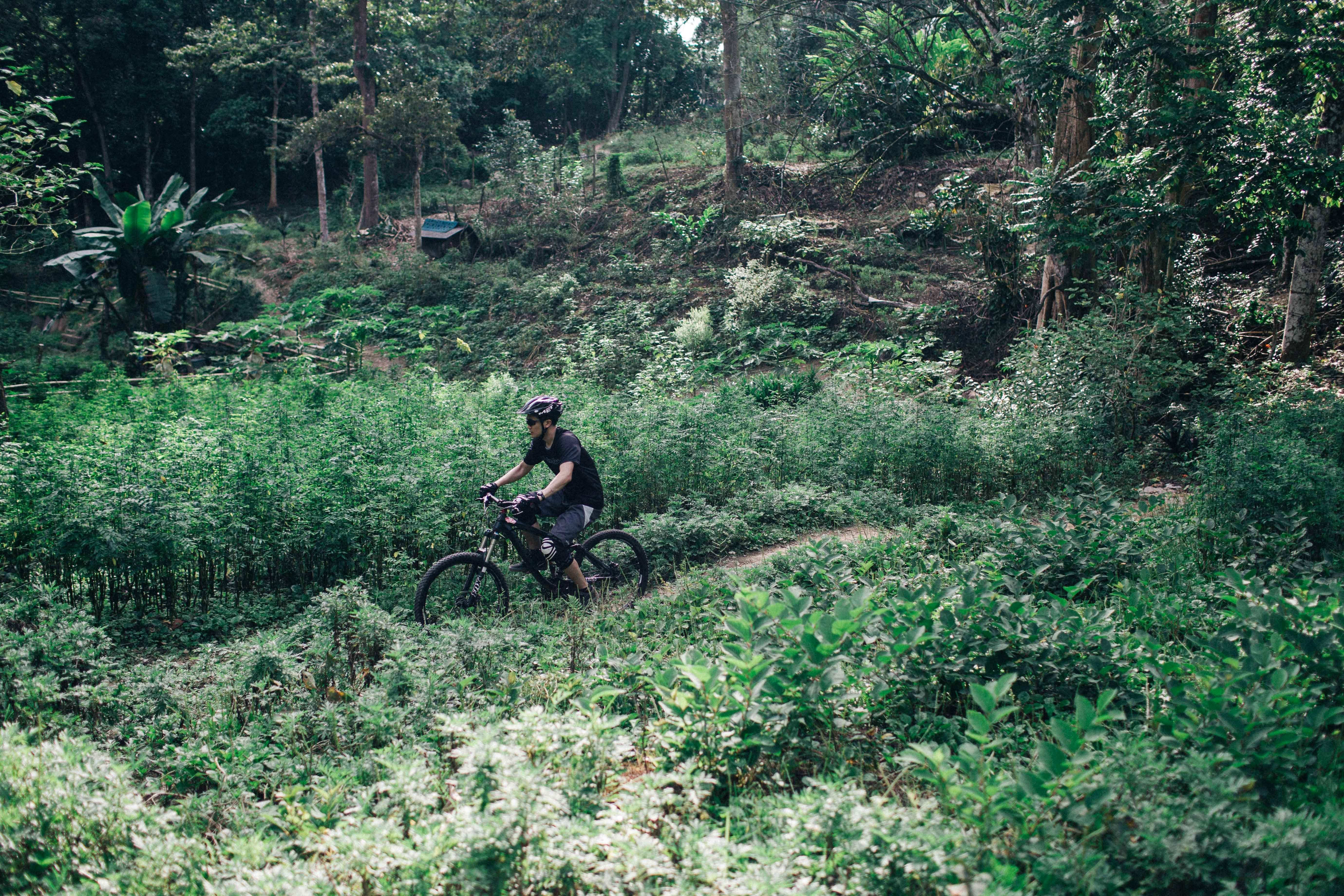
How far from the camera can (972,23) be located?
1766 cm

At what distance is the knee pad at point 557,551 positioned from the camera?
20.0 feet

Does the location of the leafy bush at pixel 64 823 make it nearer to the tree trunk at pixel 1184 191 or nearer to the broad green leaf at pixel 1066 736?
the broad green leaf at pixel 1066 736

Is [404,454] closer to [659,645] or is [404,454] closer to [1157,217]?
[659,645]

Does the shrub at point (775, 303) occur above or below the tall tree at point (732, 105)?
below

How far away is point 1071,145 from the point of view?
37.9ft

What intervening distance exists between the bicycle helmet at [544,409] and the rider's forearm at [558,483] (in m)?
0.42

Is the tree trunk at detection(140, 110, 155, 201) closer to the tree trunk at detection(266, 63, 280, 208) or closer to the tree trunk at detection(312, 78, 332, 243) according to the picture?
the tree trunk at detection(266, 63, 280, 208)

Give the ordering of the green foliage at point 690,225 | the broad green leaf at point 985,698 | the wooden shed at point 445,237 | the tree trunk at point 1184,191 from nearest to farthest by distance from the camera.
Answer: the broad green leaf at point 985,698, the tree trunk at point 1184,191, the green foliage at point 690,225, the wooden shed at point 445,237

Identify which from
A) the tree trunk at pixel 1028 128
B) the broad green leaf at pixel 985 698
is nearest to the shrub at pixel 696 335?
the tree trunk at pixel 1028 128

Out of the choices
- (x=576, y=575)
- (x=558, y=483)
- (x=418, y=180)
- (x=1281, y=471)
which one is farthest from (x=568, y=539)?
(x=418, y=180)

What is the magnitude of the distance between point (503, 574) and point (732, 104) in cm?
1732

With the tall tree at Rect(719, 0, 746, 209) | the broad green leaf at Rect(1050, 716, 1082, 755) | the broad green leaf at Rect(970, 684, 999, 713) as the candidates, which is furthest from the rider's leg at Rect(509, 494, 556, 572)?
the tall tree at Rect(719, 0, 746, 209)

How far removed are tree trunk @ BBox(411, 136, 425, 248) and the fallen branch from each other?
11272 mm

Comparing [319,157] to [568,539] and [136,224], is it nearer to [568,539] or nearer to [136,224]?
[136,224]
